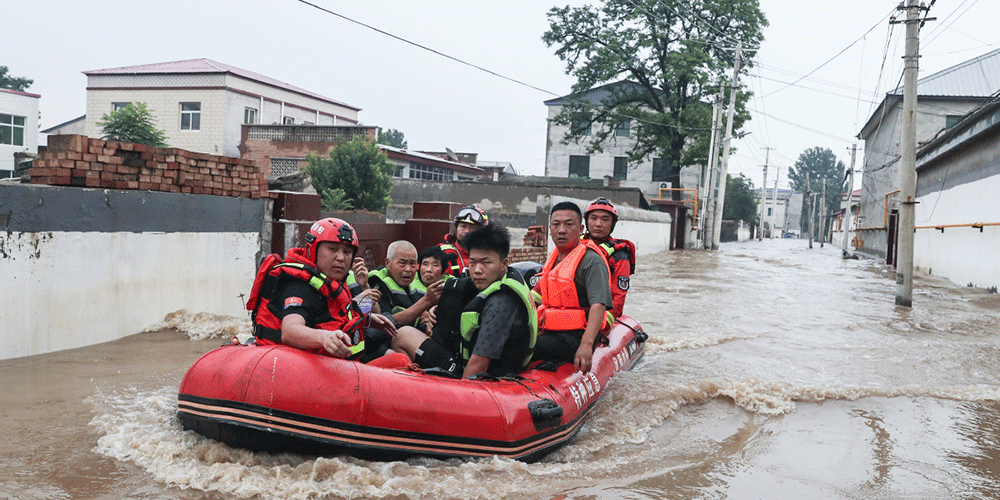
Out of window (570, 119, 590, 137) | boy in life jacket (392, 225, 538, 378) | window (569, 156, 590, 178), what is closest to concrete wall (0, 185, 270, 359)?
boy in life jacket (392, 225, 538, 378)

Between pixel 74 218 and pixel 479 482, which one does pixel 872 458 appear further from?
pixel 74 218

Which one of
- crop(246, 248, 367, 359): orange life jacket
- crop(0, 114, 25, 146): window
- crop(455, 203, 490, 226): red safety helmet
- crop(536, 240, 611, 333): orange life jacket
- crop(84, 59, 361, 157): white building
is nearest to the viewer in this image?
crop(246, 248, 367, 359): orange life jacket

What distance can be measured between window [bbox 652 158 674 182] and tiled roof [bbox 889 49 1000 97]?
15.5 meters

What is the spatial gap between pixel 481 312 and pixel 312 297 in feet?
3.49

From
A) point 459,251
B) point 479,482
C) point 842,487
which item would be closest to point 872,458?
point 842,487

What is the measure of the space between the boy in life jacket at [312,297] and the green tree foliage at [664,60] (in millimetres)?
31642

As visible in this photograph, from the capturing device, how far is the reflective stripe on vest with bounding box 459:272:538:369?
430 centimetres

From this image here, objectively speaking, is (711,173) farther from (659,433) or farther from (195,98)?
(659,433)

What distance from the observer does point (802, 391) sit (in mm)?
6480

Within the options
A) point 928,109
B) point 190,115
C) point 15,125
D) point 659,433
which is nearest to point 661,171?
point 928,109

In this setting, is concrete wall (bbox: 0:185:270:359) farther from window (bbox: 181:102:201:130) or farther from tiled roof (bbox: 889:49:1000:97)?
tiled roof (bbox: 889:49:1000:97)

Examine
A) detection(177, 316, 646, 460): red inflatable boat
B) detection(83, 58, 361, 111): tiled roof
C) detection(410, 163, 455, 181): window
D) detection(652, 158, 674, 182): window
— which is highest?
detection(83, 58, 361, 111): tiled roof

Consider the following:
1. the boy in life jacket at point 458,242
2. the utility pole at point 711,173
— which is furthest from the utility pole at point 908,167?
the utility pole at point 711,173

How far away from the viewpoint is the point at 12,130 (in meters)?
A: 29.6
